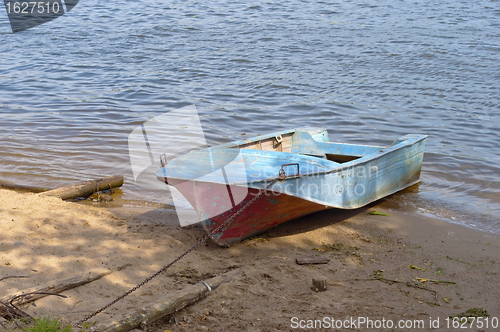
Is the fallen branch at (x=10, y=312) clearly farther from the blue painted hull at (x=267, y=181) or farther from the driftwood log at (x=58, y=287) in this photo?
the blue painted hull at (x=267, y=181)

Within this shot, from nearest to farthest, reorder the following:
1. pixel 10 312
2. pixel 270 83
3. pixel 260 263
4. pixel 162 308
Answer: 1. pixel 10 312
2. pixel 162 308
3. pixel 260 263
4. pixel 270 83

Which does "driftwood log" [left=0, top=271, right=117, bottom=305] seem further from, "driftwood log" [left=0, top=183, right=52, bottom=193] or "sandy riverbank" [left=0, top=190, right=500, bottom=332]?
"driftwood log" [left=0, top=183, right=52, bottom=193]

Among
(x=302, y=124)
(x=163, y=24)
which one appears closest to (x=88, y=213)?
(x=302, y=124)

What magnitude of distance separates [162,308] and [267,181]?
5.66ft

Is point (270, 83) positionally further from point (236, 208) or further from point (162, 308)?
point (162, 308)

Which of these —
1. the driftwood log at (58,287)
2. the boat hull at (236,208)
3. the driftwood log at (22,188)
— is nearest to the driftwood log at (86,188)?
the driftwood log at (22,188)

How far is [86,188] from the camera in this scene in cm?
663

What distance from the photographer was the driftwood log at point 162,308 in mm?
3342

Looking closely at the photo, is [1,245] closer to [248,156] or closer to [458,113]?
[248,156]

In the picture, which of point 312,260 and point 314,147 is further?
point 314,147

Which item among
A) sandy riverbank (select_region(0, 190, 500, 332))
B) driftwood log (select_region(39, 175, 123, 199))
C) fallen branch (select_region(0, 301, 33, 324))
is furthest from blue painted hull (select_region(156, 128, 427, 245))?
fallen branch (select_region(0, 301, 33, 324))

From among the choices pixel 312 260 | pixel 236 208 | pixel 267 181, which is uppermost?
pixel 267 181

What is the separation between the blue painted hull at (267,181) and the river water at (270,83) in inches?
43.2

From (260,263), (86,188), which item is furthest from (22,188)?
(260,263)
